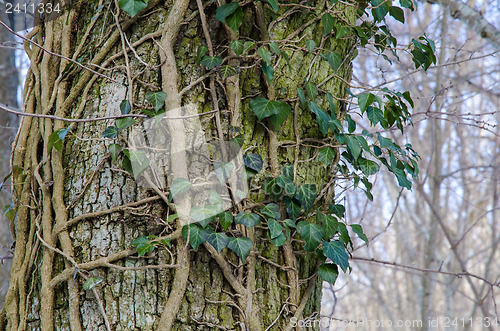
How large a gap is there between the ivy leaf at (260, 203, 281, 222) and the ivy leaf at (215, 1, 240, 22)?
22.5 inches

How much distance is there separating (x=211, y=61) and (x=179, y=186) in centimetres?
39

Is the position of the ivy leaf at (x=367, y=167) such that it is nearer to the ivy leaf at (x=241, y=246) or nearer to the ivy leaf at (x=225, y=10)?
the ivy leaf at (x=241, y=246)

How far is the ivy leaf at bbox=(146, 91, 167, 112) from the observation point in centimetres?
108

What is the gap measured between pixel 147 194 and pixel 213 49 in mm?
492

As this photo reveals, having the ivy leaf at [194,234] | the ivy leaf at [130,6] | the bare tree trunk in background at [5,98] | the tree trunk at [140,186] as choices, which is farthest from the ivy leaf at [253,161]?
the bare tree trunk in background at [5,98]

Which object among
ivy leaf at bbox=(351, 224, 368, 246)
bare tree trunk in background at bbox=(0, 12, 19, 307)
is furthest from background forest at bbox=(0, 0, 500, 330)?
ivy leaf at bbox=(351, 224, 368, 246)

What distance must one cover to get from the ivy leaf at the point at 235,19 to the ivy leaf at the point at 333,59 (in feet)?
1.05

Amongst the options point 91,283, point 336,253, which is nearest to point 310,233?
point 336,253

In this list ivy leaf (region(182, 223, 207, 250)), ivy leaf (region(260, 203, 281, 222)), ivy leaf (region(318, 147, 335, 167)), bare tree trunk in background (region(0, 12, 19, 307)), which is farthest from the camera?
bare tree trunk in background (region(0, 12, 19, 307))

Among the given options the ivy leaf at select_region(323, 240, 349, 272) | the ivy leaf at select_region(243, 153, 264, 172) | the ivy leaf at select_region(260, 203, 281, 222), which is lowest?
the ivy leaf at select_region(323, 240, 349, 272)

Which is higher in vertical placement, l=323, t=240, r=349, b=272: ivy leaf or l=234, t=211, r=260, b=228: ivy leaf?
l=234, t=211, r=260, b=228: ivy leaf

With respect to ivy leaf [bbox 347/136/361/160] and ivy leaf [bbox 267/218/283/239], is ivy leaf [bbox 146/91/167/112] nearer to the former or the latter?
ivy leaf [bbox 267/218/283/239]

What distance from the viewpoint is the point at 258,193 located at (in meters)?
1.16

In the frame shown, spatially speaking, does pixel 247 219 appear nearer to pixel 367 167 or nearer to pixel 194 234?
pixel 194 234
